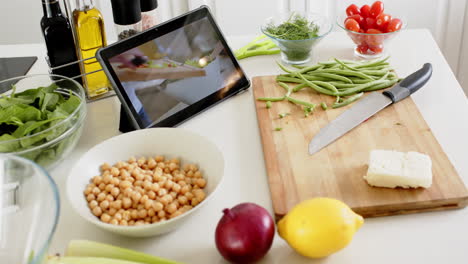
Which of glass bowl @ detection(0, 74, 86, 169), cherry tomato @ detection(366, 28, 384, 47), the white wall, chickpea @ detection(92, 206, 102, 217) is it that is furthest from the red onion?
the white wall

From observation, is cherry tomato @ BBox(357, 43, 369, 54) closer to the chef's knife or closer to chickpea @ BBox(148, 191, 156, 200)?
the chef's knife

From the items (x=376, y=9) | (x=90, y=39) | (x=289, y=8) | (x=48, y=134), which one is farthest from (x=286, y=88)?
(x=289, y=8)

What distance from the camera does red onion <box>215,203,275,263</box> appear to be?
3.26 feet

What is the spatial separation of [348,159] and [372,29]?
62 cm

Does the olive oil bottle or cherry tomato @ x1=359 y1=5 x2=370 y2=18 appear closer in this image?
the olive oil bottle

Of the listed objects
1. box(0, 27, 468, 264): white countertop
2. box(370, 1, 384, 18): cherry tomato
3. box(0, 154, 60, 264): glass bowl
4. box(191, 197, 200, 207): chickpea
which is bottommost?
box(0, 27, 468, 264): white countertop

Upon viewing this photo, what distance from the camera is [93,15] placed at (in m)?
1.49

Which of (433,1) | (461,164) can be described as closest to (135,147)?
(461,164)

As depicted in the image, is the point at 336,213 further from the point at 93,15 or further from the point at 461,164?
the point at 93,15

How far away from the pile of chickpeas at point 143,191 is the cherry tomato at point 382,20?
82 centimetres

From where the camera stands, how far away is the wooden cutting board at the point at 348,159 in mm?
1153

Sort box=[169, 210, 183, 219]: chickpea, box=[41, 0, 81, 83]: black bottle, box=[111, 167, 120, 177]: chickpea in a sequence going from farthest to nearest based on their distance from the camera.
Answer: box=[41, 0, 81, 83]: black bottle → box=[111, 167, 120, 177]: chickpea → box=[169, 210, 183, 219]: chickpea

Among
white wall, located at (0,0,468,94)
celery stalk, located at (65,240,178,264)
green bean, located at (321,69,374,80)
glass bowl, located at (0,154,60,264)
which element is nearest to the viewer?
glass bowl, located at (0,154,60,264)

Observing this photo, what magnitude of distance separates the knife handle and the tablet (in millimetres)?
394
